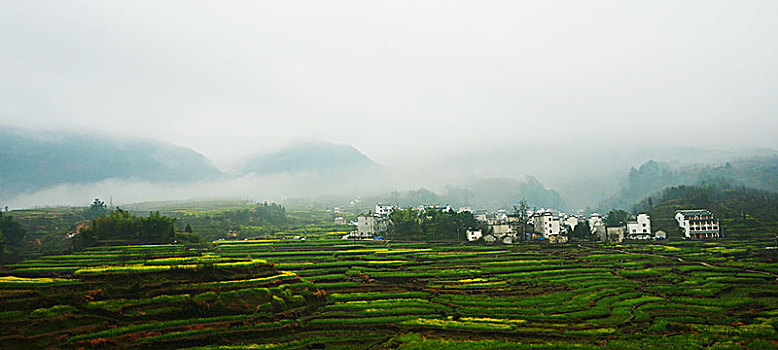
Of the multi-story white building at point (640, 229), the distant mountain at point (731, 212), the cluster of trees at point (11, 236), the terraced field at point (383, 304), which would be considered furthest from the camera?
the multi-story white building at point (640, 229)

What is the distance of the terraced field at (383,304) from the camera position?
24172 millimetres

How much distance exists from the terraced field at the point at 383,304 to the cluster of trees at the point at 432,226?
2638cm

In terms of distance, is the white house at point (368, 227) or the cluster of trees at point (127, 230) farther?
the white house at point (368, 227)

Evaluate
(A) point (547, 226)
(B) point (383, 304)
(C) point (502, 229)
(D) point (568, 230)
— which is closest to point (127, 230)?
(B) point (383, 304)

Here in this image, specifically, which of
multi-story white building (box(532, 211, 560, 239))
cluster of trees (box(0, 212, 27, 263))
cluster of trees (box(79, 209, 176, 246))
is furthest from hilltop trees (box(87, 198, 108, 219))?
multi-story white building (box(532, 211, 560, 239))

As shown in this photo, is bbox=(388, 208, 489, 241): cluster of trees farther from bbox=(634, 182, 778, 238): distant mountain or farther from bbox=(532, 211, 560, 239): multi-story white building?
bbox=(634, 182, 778, 238): distant mountain

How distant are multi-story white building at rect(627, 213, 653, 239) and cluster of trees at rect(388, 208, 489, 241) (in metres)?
23.0

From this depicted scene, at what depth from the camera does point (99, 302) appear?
26.8 meters

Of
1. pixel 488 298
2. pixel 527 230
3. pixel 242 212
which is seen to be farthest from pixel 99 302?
pixel 242 212

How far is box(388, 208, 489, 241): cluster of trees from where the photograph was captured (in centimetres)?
7188

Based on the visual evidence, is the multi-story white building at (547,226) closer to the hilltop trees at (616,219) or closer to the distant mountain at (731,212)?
the hilltop trees at (616,219)

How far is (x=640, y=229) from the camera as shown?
2872 inches

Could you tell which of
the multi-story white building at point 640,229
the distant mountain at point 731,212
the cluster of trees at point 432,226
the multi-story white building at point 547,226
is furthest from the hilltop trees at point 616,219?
the cluster of trees at point 432,226

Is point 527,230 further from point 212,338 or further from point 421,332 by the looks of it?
point 212,338
